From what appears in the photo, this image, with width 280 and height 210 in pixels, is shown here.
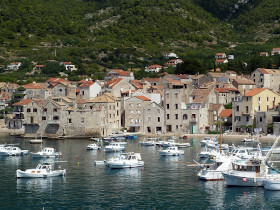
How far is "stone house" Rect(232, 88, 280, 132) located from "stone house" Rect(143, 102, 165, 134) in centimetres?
1321

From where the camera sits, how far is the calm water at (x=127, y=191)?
1809 inches

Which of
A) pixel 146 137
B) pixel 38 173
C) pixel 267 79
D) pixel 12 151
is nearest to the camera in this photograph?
pixel 38 173

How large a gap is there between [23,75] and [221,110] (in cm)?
7867

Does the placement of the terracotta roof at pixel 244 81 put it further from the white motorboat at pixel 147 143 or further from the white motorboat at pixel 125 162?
the white motorboat at pixel 125 162

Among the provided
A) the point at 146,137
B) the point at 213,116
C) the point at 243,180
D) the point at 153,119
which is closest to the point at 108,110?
the point at 153,119

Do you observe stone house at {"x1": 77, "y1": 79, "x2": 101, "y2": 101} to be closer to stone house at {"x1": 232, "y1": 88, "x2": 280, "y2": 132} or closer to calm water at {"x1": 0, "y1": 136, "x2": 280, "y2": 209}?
stone house at {"x1": 232, "y1": 88, "x2": 280, "y2": 132}

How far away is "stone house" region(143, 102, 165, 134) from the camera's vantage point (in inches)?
4013

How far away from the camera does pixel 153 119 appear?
102 metres

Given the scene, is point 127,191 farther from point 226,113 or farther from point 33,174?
point 226,113

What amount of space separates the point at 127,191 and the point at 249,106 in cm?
4996

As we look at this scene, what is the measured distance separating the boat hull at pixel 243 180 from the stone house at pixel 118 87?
2471 inches

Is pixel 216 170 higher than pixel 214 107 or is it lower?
lower

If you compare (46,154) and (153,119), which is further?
(153,119)

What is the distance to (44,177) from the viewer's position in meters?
56.9
